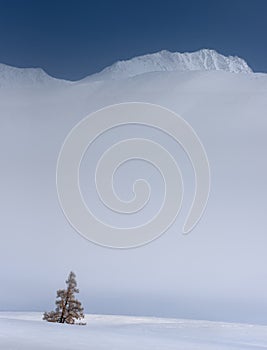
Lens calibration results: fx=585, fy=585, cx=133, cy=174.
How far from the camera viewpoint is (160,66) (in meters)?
116

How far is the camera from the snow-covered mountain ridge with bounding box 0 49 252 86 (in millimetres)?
104019

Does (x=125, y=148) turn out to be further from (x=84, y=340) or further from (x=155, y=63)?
(x=155, y=63)

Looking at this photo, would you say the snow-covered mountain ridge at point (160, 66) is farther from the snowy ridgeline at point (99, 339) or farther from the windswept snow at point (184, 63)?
the snowy ridgeline at point (99, 339)

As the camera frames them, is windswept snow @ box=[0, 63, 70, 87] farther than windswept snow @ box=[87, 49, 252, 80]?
No

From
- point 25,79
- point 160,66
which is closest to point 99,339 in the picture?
point 25,79

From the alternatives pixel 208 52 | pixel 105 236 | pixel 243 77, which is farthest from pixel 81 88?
pixel 208 52

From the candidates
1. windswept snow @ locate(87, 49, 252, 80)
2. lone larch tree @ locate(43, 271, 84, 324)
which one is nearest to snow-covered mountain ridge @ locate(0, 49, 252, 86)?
windswept snow @ locate(87, 49, 252, 80)

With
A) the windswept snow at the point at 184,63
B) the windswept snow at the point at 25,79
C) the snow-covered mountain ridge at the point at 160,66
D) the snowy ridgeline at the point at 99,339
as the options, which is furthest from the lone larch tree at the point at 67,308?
the windswept snow at the point at 184,63

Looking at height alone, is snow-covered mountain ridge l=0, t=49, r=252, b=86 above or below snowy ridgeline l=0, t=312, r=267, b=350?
above

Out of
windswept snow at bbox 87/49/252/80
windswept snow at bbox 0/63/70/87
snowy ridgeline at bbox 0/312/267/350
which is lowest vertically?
snowy ridgeline at bbox 0/312/267/350

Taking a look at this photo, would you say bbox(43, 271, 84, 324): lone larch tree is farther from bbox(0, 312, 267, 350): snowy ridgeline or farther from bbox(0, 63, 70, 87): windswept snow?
bbox(0, 63, 70, 87): windswept snow

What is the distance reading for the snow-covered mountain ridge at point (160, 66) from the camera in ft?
341

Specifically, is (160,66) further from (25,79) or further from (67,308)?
(67,308)

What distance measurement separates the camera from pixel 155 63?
11481cm
